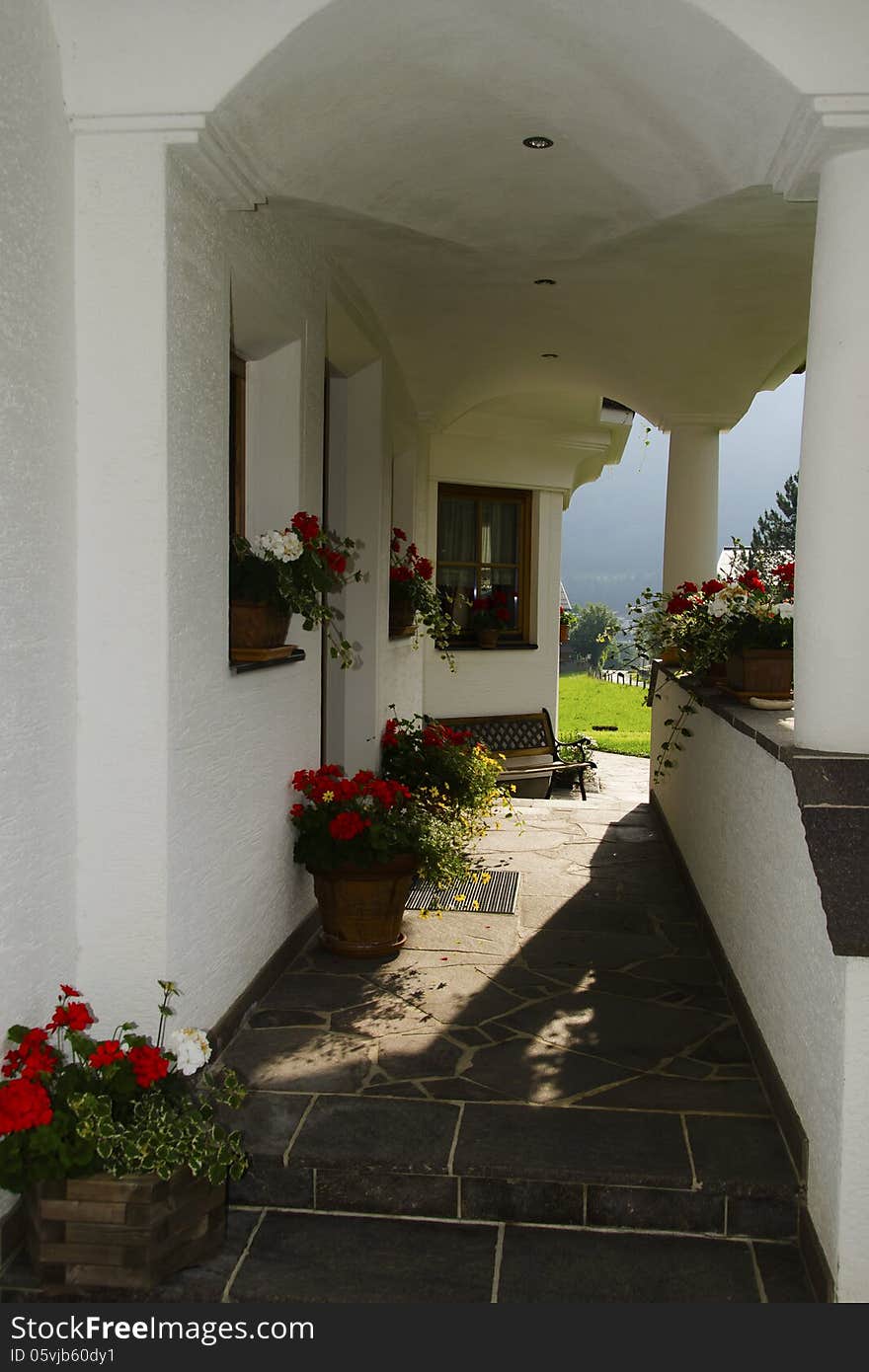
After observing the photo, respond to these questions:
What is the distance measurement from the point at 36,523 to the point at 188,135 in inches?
47.9

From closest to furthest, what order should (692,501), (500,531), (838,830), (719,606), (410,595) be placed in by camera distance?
A: (838,830)
(719,606)
(410,595)
(692,501)
(500,531)

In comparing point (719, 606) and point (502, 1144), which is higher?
point (719, 606)

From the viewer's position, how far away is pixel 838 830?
2902 millimetres

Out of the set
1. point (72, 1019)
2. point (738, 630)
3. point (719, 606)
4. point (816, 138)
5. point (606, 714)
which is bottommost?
point (606, 714)

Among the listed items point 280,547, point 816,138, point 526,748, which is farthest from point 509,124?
point 526,748

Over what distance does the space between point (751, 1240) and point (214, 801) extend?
2.10 metres

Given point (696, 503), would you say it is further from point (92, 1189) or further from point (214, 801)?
point (92, 1189)

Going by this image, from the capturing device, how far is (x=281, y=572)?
13.6ft

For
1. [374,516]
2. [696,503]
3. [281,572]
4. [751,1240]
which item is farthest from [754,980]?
[696,503]

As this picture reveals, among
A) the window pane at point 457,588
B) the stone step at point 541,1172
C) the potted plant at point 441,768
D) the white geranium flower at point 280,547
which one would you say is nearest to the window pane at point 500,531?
the window pane at point 457,588

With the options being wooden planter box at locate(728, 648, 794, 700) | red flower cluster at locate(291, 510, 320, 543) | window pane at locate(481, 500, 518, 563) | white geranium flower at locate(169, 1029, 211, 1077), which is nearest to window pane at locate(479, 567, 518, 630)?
window pane at locate(481, 500, 518, 563)

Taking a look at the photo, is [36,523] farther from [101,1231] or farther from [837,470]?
[837,470]

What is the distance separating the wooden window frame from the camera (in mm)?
4547

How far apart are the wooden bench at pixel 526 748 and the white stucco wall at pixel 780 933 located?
5721mm
